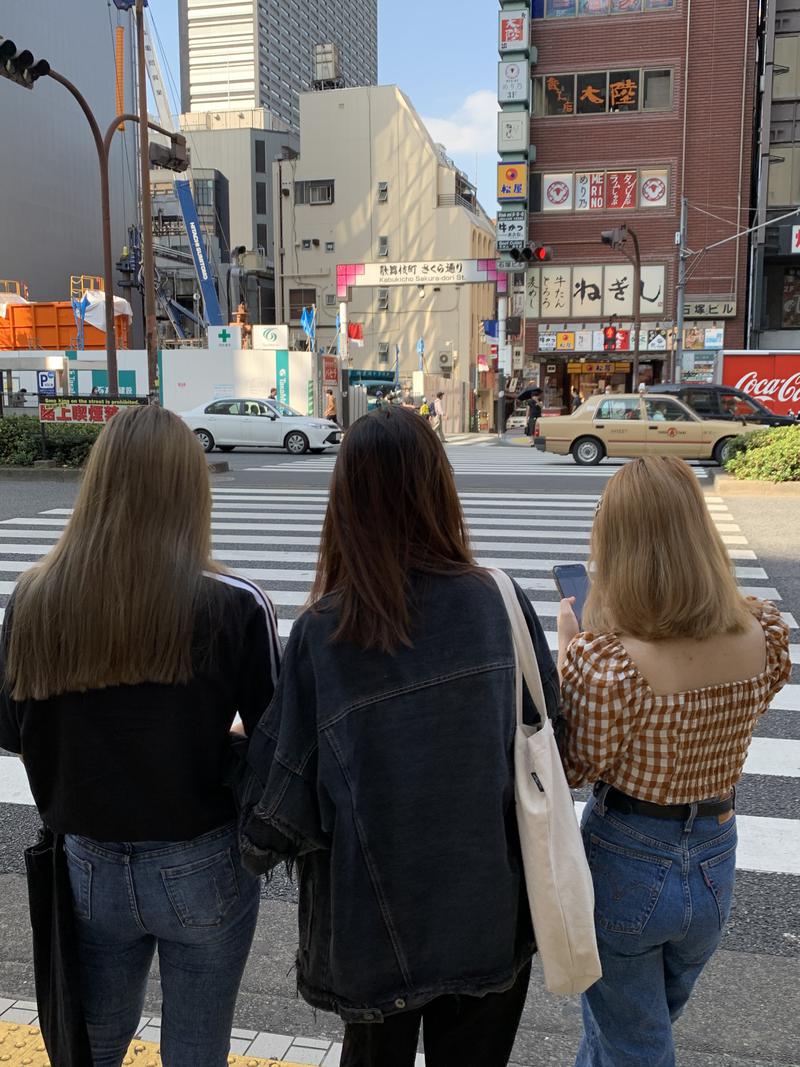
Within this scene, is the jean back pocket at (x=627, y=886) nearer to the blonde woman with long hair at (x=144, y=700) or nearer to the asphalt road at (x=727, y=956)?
the blonde woman with long hair at (x=144, y=700)

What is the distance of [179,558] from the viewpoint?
1.83 meters

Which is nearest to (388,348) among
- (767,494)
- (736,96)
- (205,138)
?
(736,96)

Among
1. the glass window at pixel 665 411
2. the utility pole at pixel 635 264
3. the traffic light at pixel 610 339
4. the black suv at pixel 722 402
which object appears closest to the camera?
the glass window at pixel 665 411

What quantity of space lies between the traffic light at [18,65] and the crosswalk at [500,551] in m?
6.88

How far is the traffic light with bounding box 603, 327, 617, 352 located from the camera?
36656mm

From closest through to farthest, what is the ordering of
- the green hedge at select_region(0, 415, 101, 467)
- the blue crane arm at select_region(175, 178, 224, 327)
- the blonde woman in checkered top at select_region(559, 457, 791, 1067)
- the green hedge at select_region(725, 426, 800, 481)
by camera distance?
1. the blonde woman in checkered top at select_region(559, 457, 791, 1067)
2. the green hedge at select_region(725, 426, 800, 481)
3. the green hedge at select_region(0, 415, 101, 467)
4. the blue crane arm at select_region(175, 178, 224, 327)

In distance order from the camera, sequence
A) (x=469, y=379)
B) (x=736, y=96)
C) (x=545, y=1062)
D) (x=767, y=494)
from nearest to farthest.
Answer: (x=545, y=1062)
(x=767, y=494)
(x=736, y=96)
(x=469, y=379)

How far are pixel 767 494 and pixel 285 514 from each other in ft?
23.0

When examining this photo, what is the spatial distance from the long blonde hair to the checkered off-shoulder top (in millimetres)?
787

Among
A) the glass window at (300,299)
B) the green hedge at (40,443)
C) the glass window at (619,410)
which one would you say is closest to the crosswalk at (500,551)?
the green hedge at (40,443)

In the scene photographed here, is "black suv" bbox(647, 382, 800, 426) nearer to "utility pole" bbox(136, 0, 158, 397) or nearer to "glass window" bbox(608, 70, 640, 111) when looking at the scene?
"utility pole" bbox(136, 0, 158, 397)

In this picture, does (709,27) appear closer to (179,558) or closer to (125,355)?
(125,355)

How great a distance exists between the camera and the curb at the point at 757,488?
13648 millimetres

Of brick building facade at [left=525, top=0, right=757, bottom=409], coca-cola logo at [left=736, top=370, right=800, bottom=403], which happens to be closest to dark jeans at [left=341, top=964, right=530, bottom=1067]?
coca-cola logo at [left=736, top=370, right=800, bottom=403]
